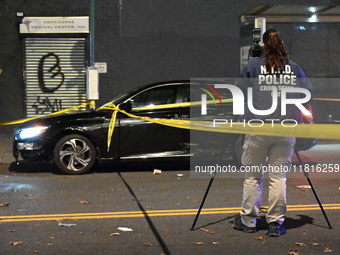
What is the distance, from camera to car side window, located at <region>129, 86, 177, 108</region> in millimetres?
11930

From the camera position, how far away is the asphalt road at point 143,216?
6812mm

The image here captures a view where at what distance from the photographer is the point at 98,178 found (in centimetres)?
1126

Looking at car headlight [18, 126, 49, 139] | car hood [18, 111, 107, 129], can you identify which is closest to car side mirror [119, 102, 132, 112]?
car hood [18, 111, 107, 129]

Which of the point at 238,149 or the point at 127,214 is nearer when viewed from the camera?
the point at 127,214

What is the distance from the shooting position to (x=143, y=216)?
26.9 ft

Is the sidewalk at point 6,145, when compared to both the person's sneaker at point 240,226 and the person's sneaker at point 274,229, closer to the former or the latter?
the person's sneaker at point 240,226

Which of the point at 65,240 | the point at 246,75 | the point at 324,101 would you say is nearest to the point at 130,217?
the point at 65,240

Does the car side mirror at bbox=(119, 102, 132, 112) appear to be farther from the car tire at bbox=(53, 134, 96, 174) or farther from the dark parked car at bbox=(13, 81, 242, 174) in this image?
the car tire at bbox=(53, 134, 96, 174)

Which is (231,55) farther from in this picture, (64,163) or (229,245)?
(229,245)

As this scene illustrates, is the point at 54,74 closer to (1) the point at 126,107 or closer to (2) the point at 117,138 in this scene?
(1) the point at 126,107

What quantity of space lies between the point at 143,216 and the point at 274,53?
2.53 m

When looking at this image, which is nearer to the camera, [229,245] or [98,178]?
[229,245]

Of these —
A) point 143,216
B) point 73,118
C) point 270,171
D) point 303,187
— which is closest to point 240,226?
point 270,171

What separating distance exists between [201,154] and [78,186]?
2.40 meters
